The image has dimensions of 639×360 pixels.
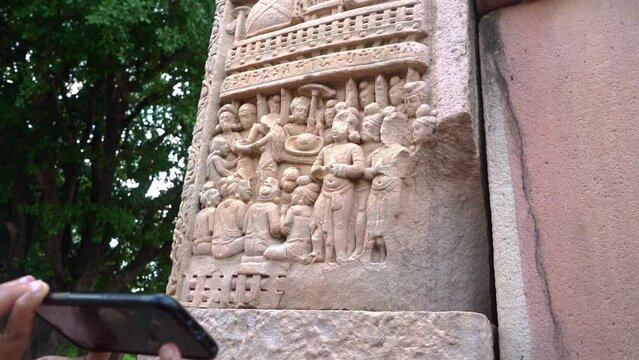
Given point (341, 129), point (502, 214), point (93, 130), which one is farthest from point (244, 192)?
point (93, 130)

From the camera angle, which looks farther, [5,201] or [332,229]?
[5,201]

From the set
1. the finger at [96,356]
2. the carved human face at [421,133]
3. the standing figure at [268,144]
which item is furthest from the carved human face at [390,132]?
the finger at [96,356]

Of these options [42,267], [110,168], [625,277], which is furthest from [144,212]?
[625,277]

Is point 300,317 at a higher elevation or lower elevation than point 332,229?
lower

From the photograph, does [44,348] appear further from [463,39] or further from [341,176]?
[463,39]

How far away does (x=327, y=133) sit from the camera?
9.66 feet

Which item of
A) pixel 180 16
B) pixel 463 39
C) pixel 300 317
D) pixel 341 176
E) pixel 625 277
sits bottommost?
pixel 300 317

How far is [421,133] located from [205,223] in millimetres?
1239

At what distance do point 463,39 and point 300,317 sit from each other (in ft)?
4.81

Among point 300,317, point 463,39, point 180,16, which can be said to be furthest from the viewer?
point 180,16

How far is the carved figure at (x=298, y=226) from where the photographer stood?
2.76 metres

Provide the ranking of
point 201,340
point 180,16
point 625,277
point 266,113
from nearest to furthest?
point 201,340 < point 625,277 < point 266,113 < point 180,16

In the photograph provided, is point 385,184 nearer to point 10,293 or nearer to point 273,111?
point 273,111

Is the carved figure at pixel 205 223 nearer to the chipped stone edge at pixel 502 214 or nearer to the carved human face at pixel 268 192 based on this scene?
the carved human face at pixel 268 192
